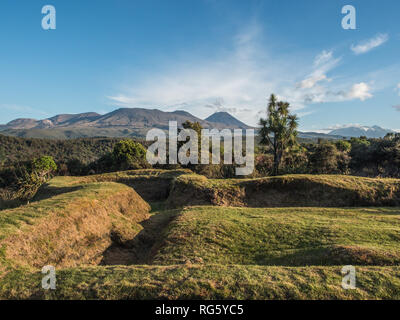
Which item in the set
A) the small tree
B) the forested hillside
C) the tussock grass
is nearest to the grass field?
A: the tussock grass

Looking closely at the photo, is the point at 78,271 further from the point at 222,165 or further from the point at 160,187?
the point at 222,165

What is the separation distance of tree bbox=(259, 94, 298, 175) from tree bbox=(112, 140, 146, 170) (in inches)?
770

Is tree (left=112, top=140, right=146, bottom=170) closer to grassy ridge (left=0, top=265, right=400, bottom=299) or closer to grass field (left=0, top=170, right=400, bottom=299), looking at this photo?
grass field (left=0, top=170, right=400, bottom=299)

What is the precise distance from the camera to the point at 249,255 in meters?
8.95

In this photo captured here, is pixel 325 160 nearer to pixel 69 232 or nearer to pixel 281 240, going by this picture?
pixel 281 240

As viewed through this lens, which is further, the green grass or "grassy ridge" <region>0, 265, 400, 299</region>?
the green grass

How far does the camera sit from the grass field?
5.43 meters

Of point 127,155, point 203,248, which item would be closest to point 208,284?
point 203,248

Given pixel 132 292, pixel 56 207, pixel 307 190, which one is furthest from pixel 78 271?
pixel 307 190

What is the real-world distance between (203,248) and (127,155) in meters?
32.9

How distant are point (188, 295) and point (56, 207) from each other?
8764 millimetres

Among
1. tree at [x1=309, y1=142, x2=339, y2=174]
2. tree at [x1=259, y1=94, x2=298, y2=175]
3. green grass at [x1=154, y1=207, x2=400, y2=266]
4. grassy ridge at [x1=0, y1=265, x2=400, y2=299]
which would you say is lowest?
green grass at [x1=154, y1=207, x2=400, y2=266]
